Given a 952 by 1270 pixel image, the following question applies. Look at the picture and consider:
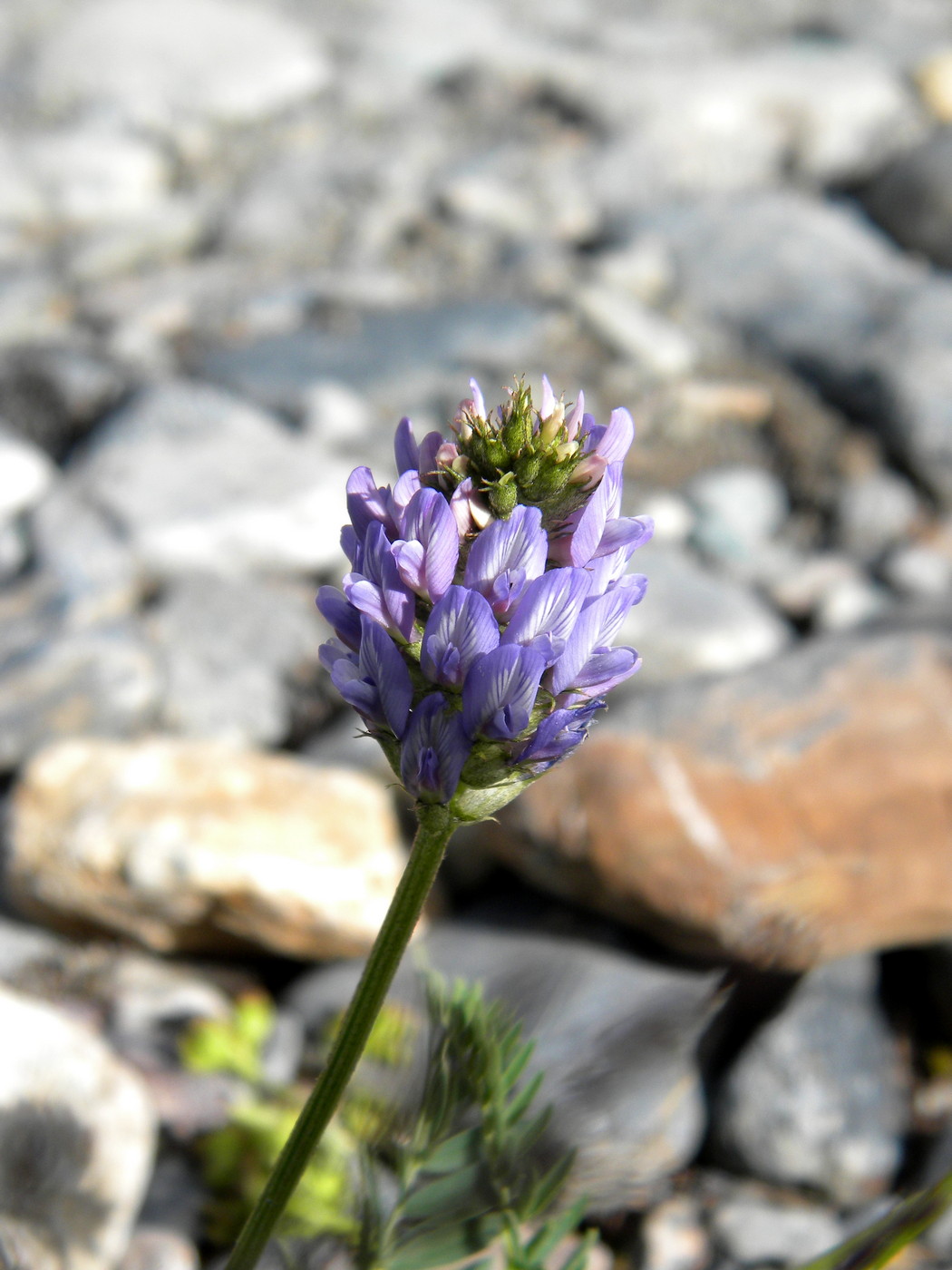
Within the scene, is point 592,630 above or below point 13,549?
below

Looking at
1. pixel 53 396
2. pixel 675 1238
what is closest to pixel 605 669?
pixel 675 1238

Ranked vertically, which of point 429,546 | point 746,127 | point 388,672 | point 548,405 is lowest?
point 388,672

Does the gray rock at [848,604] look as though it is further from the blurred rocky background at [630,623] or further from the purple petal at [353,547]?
the purple petal at [353,547]

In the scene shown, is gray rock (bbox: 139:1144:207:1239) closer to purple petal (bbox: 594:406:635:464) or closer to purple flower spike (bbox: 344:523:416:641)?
purple flower spike (bbox: 344:523:416:641)

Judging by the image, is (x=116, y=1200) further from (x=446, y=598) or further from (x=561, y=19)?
(x=561, y=19)

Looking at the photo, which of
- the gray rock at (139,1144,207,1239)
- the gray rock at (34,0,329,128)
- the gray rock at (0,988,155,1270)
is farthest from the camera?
the gray rock at (34,0,329,128)

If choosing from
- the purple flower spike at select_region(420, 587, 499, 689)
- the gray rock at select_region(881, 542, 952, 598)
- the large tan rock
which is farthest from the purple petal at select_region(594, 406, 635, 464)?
the gray rock at select_region(881, 542, 952, 598)

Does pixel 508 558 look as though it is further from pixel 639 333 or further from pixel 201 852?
pixel 639 333

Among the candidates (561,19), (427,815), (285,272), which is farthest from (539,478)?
(561,19)
